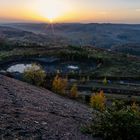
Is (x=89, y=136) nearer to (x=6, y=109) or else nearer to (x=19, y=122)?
(x=19, y=122)

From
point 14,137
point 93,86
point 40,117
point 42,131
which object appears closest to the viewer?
point 14,137

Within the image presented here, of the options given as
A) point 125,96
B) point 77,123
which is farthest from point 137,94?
point 77,123

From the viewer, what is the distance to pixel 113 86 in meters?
194

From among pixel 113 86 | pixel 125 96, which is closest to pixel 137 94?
pixel 125 96

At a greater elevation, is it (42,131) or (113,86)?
(42,131)

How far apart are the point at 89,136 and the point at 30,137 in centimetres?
538

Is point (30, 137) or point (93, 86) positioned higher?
point (30, 137)

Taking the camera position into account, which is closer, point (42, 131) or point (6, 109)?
point (42, 131)

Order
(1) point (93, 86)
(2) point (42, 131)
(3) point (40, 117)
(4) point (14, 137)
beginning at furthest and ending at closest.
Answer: (1) point (93, 86) → (3) point (40, 117) → (2) point (42, 131) → (4) point (14, 137)

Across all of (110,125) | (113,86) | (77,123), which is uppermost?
(110,125)

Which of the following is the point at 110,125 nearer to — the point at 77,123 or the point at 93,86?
the point at 77,123

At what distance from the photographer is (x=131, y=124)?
90.1 feet

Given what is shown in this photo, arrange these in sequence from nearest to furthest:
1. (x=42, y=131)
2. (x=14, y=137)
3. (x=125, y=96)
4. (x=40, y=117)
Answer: (x=14, y=137)
(x=42, y=131)
(x=40, y=117)
(x=125, y=96)

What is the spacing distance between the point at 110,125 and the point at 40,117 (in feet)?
29.9
